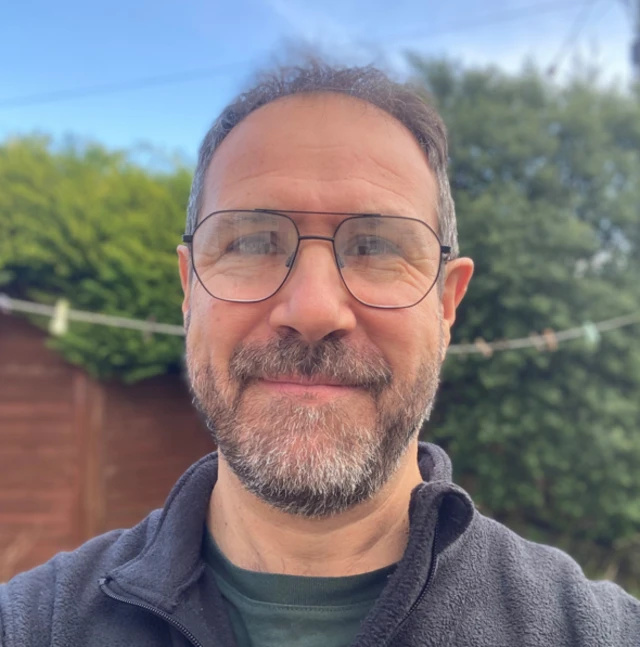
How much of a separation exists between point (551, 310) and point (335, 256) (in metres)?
3.79

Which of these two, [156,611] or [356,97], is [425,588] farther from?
[356,97]

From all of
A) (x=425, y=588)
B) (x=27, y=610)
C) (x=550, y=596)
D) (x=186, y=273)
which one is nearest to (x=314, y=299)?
(x=186, y=273)

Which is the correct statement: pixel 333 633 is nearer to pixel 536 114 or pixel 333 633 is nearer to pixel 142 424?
pixel 142 424

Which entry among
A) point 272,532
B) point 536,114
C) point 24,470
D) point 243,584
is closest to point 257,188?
point 272,532

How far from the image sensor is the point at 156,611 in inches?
42.8

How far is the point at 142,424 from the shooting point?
15.1ft

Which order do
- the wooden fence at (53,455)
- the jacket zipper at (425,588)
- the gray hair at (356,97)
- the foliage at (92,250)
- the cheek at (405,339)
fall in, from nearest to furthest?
the jacket zipper at (425,588) → the cheek at (405,339) → the gray hair at (356,97) → the foliage at (92,250) → the wooden fence at (53,455)

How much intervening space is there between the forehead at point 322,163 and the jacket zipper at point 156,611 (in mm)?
807

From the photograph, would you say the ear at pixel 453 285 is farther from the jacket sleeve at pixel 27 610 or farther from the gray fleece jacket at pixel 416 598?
the jacket sleeve at pixel 27 610

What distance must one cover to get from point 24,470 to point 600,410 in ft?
14.5

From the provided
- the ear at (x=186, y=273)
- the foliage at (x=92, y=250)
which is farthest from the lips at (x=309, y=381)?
the foliage at (x=92, y=250)

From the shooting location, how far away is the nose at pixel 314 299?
1.08m

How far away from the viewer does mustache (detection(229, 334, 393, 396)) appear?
109 cm

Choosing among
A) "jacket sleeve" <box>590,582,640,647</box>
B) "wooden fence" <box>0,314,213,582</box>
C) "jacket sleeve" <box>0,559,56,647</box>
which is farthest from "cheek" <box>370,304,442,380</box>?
"wooden fence" <box>0,314,213,582</box>
